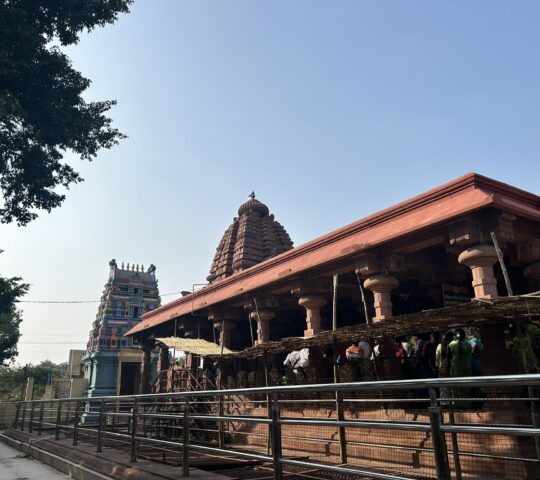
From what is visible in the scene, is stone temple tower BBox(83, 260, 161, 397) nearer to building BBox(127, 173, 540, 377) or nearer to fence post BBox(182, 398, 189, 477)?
building BBox(127, 173, 540, 377)

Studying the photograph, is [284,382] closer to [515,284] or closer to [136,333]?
[515,284]

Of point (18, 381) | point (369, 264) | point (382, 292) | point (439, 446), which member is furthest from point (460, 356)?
point (18, 381)

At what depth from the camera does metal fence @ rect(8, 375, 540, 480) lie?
103 inches

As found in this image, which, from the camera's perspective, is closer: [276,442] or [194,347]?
[276,442]

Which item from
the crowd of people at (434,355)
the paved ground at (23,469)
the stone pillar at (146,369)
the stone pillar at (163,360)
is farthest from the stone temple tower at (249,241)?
the paved ground at (23,469)

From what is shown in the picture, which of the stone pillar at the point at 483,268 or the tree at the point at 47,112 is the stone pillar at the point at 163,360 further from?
the stone pillar at the point at 483,268

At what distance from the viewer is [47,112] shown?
15234 mm

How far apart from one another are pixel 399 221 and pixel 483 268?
2.03m

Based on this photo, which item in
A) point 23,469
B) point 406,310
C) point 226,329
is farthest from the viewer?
point 226,329

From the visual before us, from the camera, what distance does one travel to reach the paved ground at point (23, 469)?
6701mm

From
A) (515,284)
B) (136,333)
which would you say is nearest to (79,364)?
(136,333)

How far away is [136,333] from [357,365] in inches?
548

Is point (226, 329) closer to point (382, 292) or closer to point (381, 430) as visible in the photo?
point (382, 292)

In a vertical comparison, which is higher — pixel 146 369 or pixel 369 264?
pixel 369 264
